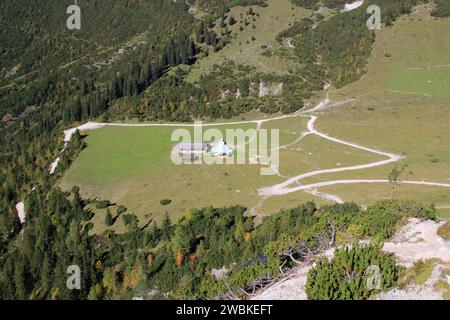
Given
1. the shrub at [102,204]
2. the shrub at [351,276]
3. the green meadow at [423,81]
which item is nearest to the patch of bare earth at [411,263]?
the shrub at [351,276]

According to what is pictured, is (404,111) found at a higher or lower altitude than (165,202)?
higher

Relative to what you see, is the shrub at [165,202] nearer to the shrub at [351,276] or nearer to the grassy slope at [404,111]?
the grassy slope at [404,111]

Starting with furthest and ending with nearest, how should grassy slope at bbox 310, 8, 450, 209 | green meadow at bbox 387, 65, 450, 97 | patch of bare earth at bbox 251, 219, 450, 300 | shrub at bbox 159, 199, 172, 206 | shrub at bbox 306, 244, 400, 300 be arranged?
1. green meadow at bbox 387, 65, 450, 97
2. shrub at bbox 159, 199, 172, 206
3. grassy slope at bbox 310, 8, 450, 209
4. patch of bare earth at bbox 251, 219, 450, 300
5. shrub at bbox 306, 244, 400, 300

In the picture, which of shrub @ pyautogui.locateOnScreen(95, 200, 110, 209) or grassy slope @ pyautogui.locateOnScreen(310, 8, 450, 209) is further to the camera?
shrub @ pyautogui.locateOnScreen(95, 200, 110, 209)

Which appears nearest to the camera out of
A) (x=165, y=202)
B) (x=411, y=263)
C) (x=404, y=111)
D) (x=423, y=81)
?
(x=411, y=263)

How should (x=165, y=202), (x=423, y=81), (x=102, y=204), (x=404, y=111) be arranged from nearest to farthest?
(x=165, y=202), (x=102, y=204), (x=404, y=111), (x=423, y=81)

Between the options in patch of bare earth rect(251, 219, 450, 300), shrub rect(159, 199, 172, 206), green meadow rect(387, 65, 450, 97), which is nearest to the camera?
patch of bare earth rect(251, 219, 450, 300)

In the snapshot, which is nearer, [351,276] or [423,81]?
[351,276]

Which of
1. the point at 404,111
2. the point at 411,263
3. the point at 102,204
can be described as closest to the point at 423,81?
the point at 404,111

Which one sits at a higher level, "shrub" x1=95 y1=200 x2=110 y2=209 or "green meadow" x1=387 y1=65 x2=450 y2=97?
"green meadow" x1=387 y1=65 x2=450 y2=97

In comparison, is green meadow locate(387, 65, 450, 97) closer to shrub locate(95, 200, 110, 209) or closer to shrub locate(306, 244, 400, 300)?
shrub locate(95, 200, 110, 209)


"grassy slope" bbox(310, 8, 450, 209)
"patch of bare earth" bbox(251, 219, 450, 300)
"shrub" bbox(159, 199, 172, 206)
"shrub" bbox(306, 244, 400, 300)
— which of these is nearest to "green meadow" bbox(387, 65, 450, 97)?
"grassy slope" bbox(310, 8, 450, 209)

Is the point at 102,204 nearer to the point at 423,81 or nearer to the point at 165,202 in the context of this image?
the point at 165,202
